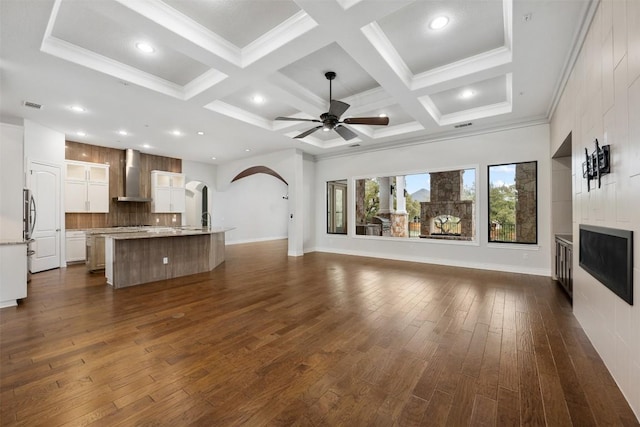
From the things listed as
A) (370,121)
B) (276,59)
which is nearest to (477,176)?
(370,121)

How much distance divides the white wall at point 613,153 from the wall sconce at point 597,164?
57mm

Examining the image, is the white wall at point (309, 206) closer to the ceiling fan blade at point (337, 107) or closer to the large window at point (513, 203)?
the ceiling fan blade at point (337, 107)

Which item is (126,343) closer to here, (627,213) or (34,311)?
(34,311)

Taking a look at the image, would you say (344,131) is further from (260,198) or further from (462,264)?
(260,198)

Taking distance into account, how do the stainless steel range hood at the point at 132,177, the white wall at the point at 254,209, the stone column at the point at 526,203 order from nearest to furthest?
the stone column at the point at 526,203 → the stainless steel range hood at the point at 132,177 → the white wall at the point at 254,209

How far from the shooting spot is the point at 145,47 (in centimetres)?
323

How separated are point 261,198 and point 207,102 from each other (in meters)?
8.02

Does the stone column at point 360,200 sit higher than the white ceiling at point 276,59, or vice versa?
the white ceiling at point 276,59

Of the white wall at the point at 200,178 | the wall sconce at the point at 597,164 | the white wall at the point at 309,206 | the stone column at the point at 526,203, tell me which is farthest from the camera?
the white wall at the point at 200,178

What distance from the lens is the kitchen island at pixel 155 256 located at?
4480 millimetres

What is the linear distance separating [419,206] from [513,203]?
13.7ft

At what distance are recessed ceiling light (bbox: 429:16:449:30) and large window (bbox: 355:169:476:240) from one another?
4.67m

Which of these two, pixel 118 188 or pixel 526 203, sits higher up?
pixel 118 188

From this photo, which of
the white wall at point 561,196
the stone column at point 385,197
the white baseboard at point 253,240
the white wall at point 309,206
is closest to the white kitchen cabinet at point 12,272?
the white wall at point 309,206
